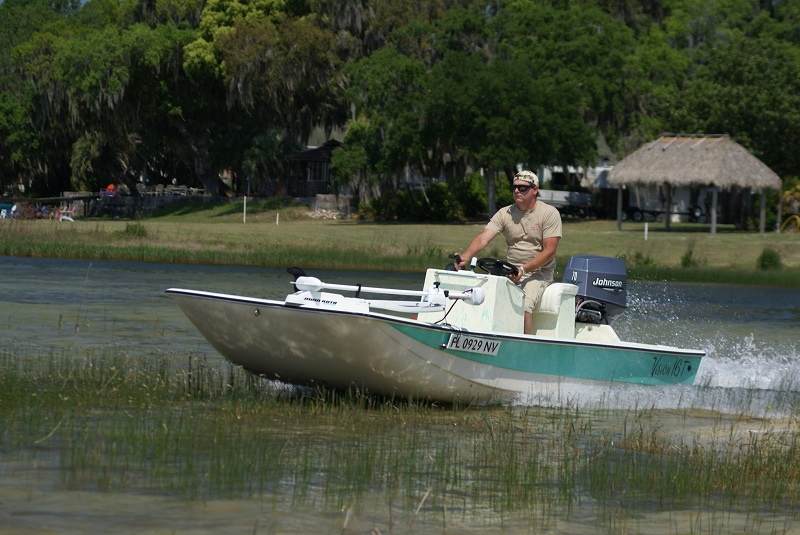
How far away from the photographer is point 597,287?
14500 mm

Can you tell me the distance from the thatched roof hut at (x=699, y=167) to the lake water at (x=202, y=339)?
12.1 m

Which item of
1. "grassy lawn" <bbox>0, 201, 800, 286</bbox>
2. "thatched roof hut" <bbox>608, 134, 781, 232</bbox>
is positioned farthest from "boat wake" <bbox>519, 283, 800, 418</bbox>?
"thatched roof hut" <bbox>608, 134, 781, 232</bbox>

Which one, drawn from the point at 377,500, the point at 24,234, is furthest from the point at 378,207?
the point at 377,500

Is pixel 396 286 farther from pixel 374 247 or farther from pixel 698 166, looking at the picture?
pixel 698 166

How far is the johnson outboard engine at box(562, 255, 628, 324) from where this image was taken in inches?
565

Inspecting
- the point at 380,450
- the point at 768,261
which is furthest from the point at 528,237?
the point at 768,261

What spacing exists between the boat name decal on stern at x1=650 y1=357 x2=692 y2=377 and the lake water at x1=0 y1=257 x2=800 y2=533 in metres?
0.18

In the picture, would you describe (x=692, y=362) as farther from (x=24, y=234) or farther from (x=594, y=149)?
(x=594, y=149)

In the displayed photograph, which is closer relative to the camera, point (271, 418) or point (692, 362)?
point (271, 418)

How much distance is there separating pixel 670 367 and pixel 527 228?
243 cm

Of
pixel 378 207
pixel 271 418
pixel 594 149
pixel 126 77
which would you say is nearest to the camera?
pixel 271 418

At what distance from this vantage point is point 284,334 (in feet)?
37.9

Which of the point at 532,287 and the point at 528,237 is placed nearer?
the point at 528,237

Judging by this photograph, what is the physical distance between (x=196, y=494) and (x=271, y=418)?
277cm
